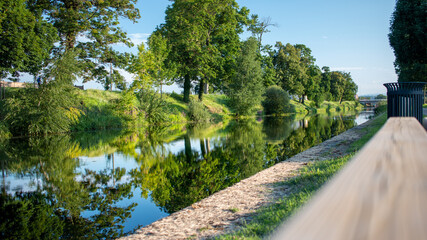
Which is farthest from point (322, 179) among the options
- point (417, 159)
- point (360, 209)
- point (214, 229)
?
point (360, 209)

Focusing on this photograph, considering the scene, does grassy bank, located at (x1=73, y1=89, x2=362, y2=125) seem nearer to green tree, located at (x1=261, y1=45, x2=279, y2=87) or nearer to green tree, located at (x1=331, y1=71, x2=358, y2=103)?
green tree, located at (x1=261, y1=45, x2=279, y2=87)

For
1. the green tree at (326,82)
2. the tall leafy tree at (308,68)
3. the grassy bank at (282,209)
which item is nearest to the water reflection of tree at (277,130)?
the grassy bank at (282,209)

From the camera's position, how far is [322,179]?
5582mm

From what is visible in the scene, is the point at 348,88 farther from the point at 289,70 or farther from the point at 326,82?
the point at 289,70

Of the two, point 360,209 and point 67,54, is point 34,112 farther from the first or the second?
point 360,209

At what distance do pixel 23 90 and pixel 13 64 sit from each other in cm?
637

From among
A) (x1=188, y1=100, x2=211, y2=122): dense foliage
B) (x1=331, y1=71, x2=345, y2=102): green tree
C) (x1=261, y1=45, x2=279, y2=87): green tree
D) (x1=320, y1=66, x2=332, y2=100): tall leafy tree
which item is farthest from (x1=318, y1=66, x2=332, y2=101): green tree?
(x1=188, y1=100, x2=211, y2=122): dense foliage

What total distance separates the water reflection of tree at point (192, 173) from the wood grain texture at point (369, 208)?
4917 millimetres

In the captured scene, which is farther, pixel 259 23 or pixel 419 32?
pixel 259 23

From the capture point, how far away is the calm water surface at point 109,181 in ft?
16.3

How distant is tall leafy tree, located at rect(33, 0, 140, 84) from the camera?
25297 mm

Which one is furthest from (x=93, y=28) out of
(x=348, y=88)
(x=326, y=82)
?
(x=348, y=88)

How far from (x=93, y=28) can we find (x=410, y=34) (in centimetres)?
2715

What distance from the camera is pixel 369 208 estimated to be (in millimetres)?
701
